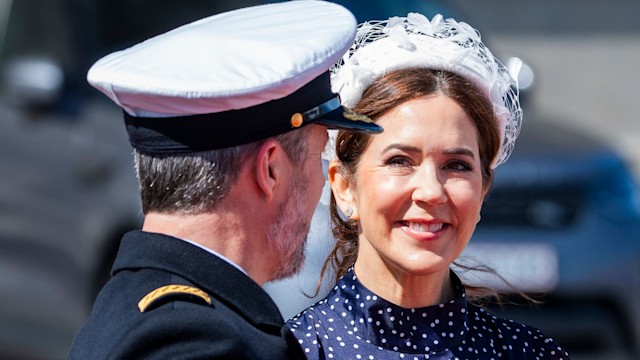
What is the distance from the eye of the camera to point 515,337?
292 cm

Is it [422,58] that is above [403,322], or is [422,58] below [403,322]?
above

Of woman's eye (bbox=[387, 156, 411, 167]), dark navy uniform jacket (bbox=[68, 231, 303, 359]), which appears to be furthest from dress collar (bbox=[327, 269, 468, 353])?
dark navy uniform jacket (bbox=[68, 231, 303, 359])

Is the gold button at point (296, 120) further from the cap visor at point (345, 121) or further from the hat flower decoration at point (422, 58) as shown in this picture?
the hat flower decoration at point (422, 58)

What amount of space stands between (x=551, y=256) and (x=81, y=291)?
7.24 ft

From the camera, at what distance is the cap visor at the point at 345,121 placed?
2.58 m

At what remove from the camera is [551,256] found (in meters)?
6.04

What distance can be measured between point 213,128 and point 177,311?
0.34 metres

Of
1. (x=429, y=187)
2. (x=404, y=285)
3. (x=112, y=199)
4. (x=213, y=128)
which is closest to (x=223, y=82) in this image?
(x=213, y=128)

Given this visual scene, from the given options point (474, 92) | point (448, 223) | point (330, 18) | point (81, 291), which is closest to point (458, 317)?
point (448, 223)

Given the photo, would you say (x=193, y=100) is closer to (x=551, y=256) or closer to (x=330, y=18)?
(x=330, y=18)

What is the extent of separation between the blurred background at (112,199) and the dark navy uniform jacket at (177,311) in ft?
11.5

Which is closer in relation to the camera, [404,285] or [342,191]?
[404,285]

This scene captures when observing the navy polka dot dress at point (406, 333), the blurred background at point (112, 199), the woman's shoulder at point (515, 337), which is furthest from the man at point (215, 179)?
the blurred background at point (112, 199)

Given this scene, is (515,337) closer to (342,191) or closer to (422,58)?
(342,191)
